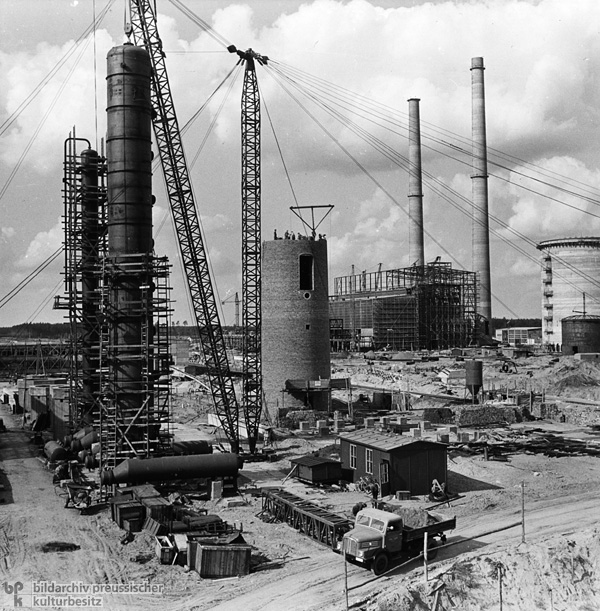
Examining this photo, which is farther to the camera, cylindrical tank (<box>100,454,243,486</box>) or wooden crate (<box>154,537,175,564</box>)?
cylindrical tank (<box>100,454,243,486</box>)

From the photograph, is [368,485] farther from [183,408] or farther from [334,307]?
[334,307]

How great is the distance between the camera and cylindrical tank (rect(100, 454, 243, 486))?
3011 cm

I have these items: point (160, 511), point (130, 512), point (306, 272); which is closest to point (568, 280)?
point (306, 272)

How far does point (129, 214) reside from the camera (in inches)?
1489

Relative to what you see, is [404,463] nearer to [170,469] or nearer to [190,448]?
[170,469]

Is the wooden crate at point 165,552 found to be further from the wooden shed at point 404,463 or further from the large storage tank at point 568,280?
the large storage tank at point 568,280

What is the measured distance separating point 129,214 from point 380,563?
78.8 ft

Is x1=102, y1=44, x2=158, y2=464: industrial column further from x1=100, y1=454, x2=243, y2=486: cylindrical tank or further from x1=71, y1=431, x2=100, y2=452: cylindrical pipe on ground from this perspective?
x1=100, y1=454, x2=243, y2=486: cylindrical tank

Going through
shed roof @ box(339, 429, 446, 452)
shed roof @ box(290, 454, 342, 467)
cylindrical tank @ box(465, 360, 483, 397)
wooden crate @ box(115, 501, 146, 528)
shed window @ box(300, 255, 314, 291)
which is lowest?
wooden crate @ box(115, 501, 146, 528)

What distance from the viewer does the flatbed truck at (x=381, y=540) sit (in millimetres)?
20703

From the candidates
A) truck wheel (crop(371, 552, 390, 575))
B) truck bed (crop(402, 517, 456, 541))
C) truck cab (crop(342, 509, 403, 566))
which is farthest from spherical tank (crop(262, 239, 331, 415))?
truck wheel (crop(371, 552, 390, 575))

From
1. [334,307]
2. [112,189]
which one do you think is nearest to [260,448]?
[112,189]

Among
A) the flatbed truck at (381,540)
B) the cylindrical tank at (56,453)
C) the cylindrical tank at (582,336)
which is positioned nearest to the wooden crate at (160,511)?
the flatbed truck at (381,540)

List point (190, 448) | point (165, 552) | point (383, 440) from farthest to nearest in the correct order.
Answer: point (190, 448) → point (383, 440) → point (165, 552)
